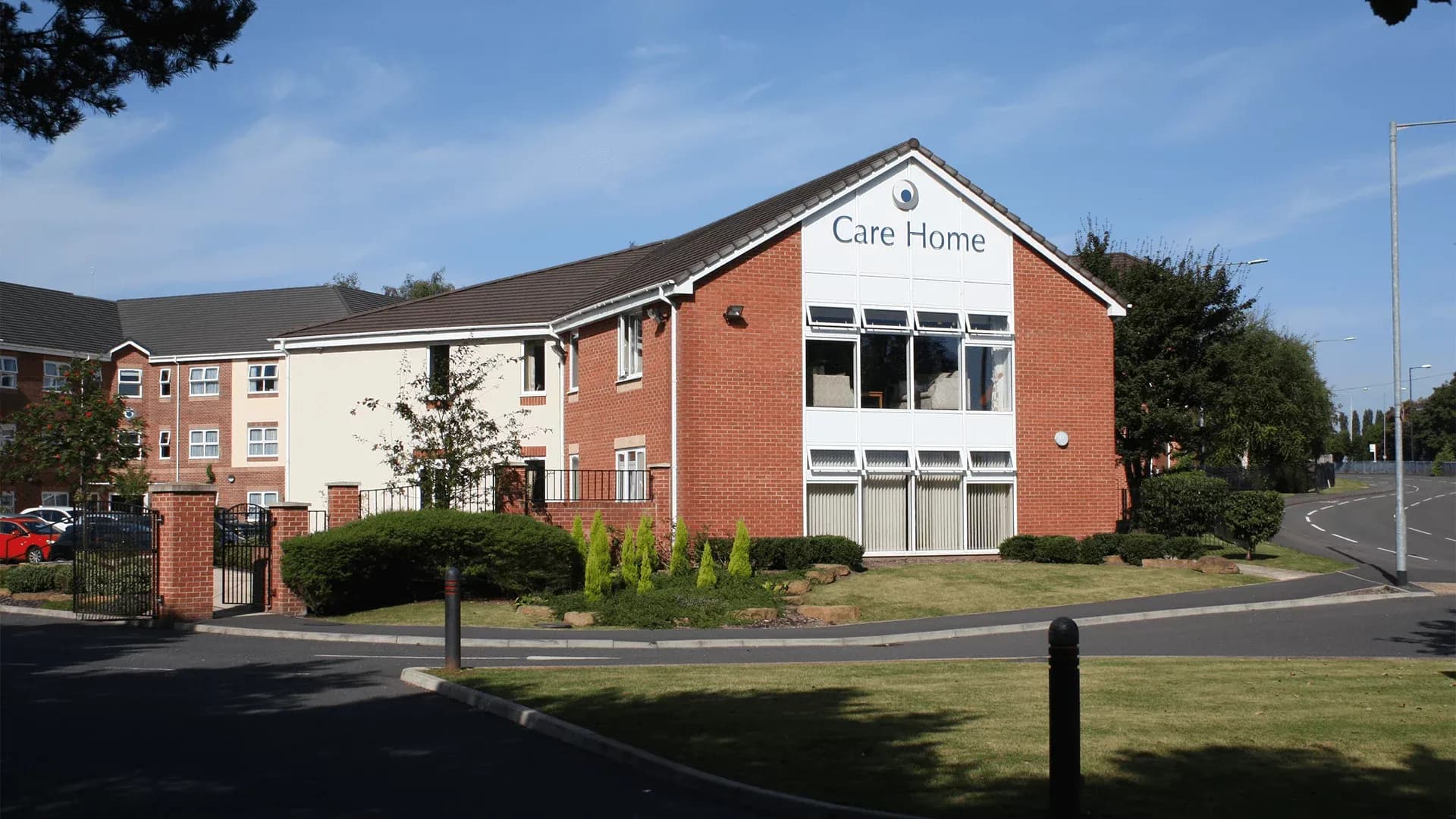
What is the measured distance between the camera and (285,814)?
7.65 meters

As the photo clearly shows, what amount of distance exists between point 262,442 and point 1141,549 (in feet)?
133

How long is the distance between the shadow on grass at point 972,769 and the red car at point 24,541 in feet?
109

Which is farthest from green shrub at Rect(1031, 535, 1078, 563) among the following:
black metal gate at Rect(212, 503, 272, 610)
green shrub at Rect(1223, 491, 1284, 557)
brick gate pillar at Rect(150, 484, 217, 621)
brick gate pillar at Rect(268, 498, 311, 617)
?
brick gate pillar at Rect(150, 484, 217, 621)

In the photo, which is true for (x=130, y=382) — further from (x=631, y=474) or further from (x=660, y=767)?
(x=660, y=767)

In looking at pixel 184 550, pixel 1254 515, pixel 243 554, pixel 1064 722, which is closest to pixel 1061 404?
pixel 1254 515

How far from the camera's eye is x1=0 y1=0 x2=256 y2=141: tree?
12859 millimetres

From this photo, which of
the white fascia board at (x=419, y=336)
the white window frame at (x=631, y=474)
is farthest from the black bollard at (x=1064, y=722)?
the white fascia board at (x=419, y=336)

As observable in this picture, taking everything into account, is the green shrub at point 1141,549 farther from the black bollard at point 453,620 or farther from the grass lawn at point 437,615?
the black bollard at point 453,620

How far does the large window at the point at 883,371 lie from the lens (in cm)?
2830

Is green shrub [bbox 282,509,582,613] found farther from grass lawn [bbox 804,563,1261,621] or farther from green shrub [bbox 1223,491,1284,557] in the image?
green shrub [bbox 1223,491,1284,557]

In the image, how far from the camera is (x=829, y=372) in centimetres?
2811

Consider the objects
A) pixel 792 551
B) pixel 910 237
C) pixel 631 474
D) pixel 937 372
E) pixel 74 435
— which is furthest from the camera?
pixel 74 435

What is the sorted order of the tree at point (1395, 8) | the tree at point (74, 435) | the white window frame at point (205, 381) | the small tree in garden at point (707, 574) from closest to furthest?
the tree at point (1395, 8)
the small tree in garden at point (707, 574)
the tree at point (74, 435)
the white window frame at point (205, 381)

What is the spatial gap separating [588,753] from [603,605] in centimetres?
1208
